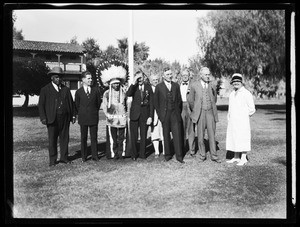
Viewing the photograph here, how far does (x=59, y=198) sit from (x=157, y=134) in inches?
132

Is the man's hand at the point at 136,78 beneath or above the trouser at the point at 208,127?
above

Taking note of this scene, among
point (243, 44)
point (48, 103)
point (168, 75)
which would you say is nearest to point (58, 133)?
point (48, 103)

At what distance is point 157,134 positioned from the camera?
813cm

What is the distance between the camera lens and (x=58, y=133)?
7289mm

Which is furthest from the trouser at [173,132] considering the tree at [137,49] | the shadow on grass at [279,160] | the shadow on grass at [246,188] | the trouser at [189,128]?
the tree at [137,49]

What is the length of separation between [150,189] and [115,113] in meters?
2.54

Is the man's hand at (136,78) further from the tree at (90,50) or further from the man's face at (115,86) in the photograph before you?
the tree at (90,50)

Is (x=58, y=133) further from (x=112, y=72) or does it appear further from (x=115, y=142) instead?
(x=112, y=72)

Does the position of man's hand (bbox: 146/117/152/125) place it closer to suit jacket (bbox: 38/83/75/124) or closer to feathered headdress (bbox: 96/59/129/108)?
feathered headdress (bbox: 96/59/129/108)

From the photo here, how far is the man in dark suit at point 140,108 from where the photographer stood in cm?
762

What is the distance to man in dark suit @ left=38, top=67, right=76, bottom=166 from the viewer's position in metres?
7.06

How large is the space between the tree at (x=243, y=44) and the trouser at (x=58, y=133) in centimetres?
967

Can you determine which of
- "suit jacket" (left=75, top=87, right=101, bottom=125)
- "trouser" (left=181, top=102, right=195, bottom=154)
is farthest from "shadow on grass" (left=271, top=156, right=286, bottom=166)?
"suit jacket" (left=75, top=87, right=101, bottom=125)
